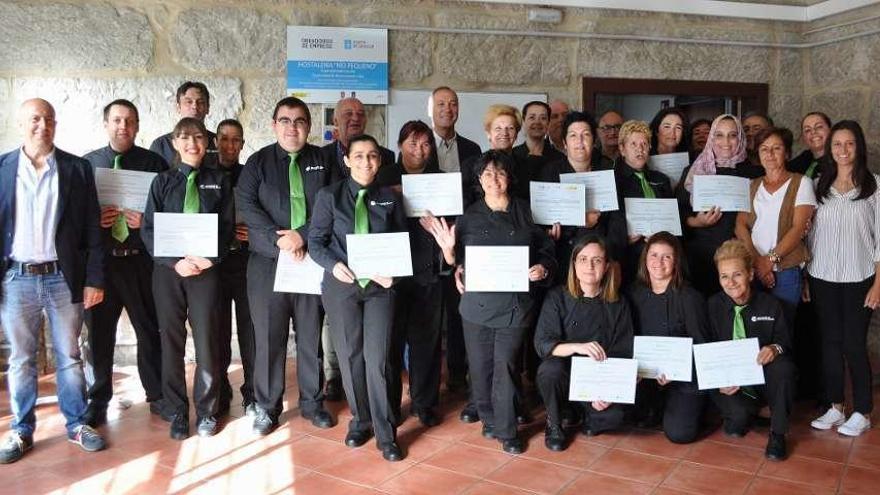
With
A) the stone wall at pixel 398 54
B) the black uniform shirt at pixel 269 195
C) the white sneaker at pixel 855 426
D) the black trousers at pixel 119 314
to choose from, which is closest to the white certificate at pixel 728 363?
the white sneaker at pixel 855 426

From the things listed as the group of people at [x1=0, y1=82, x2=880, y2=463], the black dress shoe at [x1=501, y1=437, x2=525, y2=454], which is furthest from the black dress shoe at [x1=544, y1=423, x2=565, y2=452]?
the black dress shoe at [x1=501, y1=437, x2=525, y2=454]

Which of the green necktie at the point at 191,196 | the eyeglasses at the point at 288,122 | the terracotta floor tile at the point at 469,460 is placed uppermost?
the eyeglasses at the point at 288,122

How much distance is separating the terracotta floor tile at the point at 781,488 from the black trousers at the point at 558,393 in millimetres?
717

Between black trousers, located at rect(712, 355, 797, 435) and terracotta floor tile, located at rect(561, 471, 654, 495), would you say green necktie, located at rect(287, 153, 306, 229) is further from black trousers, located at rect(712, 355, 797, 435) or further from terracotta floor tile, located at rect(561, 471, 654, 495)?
black trousers, located at rect(712, 355, 797, 435)

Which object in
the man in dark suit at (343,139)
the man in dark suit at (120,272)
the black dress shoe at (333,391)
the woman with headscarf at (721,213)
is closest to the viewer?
the man in dark suit at (120,272)

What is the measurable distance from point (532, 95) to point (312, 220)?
278 cm

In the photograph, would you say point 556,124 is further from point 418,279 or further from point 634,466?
point 634,466

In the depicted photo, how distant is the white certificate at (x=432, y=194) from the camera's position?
3518 mm

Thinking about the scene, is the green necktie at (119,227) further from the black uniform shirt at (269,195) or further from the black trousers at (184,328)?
the black uniform shirt at (269,195)

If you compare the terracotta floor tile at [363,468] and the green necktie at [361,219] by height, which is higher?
the green necktie at [361,219]

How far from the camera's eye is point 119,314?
383 cm

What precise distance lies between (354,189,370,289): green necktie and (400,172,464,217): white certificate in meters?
0.25

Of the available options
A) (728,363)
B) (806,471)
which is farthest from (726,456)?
(728,363)

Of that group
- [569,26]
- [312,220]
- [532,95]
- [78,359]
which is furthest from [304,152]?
[569,26]
